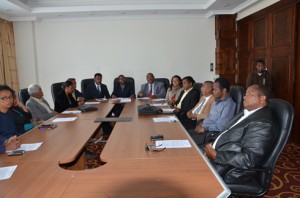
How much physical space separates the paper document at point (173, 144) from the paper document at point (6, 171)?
1.03 meters

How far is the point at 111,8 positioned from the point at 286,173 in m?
5.06

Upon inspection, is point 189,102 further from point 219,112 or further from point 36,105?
point 36,105

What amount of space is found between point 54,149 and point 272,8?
4766 mm

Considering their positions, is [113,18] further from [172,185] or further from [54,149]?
[172,185]

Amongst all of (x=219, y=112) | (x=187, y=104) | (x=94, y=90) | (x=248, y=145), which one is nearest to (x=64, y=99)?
(x=94, y=90)

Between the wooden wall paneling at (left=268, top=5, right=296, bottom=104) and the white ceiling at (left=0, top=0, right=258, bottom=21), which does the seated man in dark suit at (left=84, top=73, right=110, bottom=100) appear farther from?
the wooden wall paneling at (left=268, top=5, right=296, bottom=104)

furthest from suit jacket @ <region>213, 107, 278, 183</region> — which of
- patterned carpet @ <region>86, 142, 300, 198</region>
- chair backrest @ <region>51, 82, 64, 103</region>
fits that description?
chair backrest @ <region>51, 82, 64, 103</region>

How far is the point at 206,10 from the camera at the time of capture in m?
6.64

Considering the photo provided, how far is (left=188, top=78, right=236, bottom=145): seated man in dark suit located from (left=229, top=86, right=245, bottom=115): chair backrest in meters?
0.06

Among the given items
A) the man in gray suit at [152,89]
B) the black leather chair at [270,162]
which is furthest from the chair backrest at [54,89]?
the black leather chair at [270,162]

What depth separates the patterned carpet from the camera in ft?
8.87

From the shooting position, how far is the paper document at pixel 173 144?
208cm

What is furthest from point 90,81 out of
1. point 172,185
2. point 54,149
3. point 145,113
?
point 172,185

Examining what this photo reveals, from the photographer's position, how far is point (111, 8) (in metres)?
6.32
